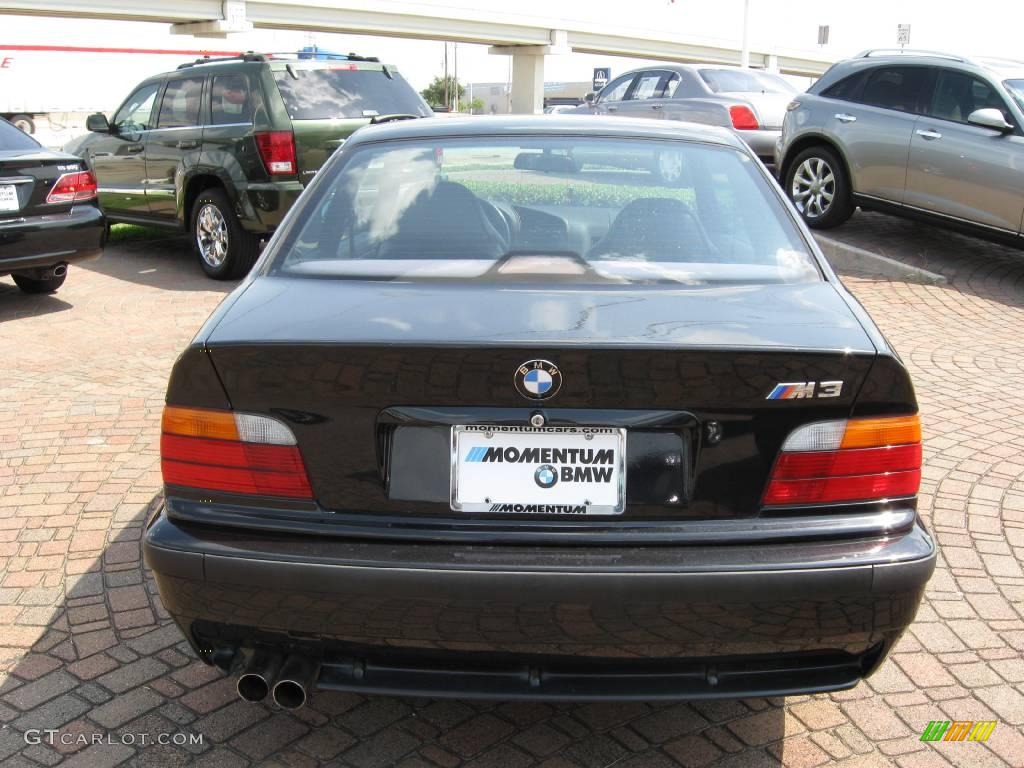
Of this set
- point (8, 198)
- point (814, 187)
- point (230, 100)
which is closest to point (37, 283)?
point (8, 198)

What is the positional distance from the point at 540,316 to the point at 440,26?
57.7 m

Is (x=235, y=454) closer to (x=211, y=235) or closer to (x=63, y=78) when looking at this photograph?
(x=211, y=235)

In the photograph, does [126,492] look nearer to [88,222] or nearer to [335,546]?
[335,546]

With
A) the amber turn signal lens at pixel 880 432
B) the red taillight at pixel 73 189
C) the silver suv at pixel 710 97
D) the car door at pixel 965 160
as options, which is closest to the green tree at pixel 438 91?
the silver suv at pixel 710 97

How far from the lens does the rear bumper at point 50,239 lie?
7836 mm

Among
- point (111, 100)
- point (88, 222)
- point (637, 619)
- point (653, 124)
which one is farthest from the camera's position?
point (111, 100)

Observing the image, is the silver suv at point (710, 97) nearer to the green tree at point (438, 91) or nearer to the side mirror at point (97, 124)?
the side mirror at point (97, 124)

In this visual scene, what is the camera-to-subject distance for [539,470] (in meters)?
2.34

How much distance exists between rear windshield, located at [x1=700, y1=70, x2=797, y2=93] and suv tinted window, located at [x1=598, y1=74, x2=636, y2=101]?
63.1 inches

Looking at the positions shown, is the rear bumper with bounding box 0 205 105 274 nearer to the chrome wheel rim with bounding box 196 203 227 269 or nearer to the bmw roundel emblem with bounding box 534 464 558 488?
the chrome wheel rim with bounding box 196 203 227 269

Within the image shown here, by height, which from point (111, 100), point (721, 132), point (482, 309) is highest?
point (721, 132)

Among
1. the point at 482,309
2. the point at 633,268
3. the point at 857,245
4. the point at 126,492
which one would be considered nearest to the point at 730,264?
the point at 633,268

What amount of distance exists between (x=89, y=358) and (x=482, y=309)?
5.08 meters

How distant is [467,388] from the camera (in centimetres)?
231
